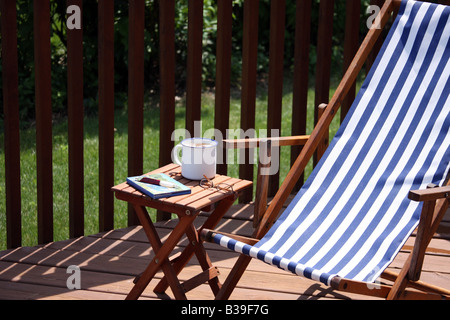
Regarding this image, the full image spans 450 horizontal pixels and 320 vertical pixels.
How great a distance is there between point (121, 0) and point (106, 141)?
8.32 feet

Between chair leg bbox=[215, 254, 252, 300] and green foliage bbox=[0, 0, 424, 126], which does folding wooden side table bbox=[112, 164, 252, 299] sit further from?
green foliage bbox=[0, 0, 424, 126]

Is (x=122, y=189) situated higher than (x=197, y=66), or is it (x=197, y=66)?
(x=197, y=66)

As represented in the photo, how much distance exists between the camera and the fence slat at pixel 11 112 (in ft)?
10.3

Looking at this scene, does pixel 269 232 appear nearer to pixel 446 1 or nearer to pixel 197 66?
pixel 197 66

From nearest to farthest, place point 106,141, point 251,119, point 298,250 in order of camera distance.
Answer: point 298,250
point 106,141
point 251,119

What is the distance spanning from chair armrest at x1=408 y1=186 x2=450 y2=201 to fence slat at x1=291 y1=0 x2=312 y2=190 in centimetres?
169

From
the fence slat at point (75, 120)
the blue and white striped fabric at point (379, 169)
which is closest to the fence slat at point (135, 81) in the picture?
the fence slat at point (75, 120)

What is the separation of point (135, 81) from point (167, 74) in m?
0.17

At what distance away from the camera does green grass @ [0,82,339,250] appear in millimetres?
4117

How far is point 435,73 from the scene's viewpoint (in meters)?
3.19

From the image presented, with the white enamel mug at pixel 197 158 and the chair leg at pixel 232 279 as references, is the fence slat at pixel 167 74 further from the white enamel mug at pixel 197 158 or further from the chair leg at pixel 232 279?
the chair leg at pixel 232 279

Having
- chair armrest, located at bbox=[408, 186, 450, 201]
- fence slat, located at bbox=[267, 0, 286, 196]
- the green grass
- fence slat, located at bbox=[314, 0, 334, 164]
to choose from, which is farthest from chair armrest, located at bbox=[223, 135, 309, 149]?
the green grass
